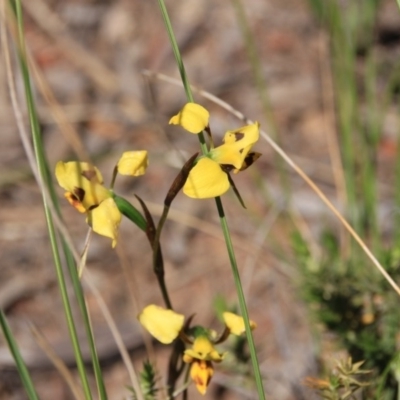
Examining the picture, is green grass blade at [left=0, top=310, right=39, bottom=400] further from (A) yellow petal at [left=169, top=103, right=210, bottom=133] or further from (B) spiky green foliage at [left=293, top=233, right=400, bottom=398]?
(B) spiky green foliage at [left=293, top=233, right=400, bottom=398]

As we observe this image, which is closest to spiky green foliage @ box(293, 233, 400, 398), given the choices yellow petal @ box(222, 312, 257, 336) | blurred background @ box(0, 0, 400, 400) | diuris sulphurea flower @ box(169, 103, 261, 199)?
blurred background @ box(0, 0, 400, 400)

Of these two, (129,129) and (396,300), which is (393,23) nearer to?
(129,129)

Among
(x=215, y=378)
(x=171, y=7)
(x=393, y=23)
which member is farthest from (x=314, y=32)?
(x=215, y=378)

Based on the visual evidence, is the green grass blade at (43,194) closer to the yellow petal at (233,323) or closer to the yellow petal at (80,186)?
the yellow petal at (80,186)

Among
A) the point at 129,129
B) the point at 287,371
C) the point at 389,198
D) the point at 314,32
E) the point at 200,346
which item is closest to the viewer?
the point at 200,346

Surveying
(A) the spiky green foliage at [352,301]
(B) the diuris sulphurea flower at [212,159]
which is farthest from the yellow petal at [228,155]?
(A) the spiky green foliage at [352,301]

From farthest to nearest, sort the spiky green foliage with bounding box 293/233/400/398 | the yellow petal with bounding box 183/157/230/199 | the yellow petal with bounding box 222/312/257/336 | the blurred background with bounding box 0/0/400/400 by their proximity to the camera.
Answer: the blurred background with bounding box 0/0/400/400 < the spiky green foliage with bounding box 293/233/400/398 < the yellow petal with bounding box 222/312/257/336 < the yellow petal with bounding box 183/157/230/199
